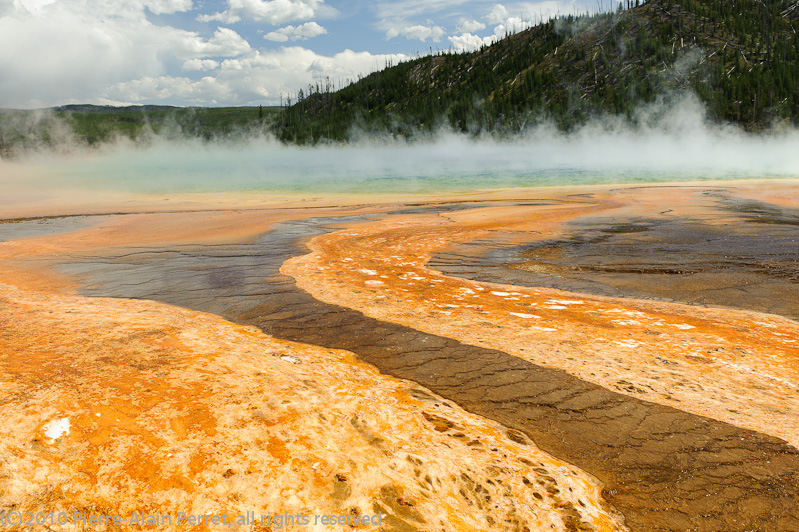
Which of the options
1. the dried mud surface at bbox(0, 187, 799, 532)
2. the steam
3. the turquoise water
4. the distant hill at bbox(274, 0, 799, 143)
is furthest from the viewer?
the distant hill at bbox(274, 0, 799, 143)

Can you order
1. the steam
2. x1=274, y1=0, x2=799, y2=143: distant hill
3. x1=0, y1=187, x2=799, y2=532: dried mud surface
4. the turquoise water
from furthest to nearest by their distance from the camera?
x1=274, y1=0, x2=799, y2=143: distant hill, the steam, the turquoise water, x1=0, y1=187, x2=799, y2=532: dried mud surface

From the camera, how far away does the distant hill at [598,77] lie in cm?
9356

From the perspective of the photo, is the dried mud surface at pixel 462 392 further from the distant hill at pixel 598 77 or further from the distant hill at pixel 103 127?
the distant hill at pixel 103 127

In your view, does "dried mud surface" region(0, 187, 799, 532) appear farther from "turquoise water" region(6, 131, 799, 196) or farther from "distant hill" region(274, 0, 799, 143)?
"distant hill" region(274, 0, 799, 143)

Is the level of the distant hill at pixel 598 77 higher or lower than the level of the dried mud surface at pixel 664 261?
higher

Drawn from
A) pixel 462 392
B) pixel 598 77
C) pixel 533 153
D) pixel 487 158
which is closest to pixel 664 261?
pixel 462 392

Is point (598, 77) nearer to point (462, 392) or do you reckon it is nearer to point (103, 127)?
point (462, 392)

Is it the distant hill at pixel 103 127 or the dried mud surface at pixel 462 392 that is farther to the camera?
the distant hill at pixel 103 127

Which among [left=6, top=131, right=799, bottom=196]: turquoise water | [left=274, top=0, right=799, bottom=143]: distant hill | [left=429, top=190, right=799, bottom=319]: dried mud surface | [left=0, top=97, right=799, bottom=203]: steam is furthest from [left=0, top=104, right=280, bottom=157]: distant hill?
[left=429, top=190, right=799, bottom=319]: dried mud surface

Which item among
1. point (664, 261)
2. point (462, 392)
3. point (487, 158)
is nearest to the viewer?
point (462, 392)

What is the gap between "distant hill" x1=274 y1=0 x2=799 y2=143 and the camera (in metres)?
93.6

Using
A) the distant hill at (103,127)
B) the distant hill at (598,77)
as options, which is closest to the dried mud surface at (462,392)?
the distant hill at (598,77)

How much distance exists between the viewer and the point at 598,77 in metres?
119

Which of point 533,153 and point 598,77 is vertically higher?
point 598,77
